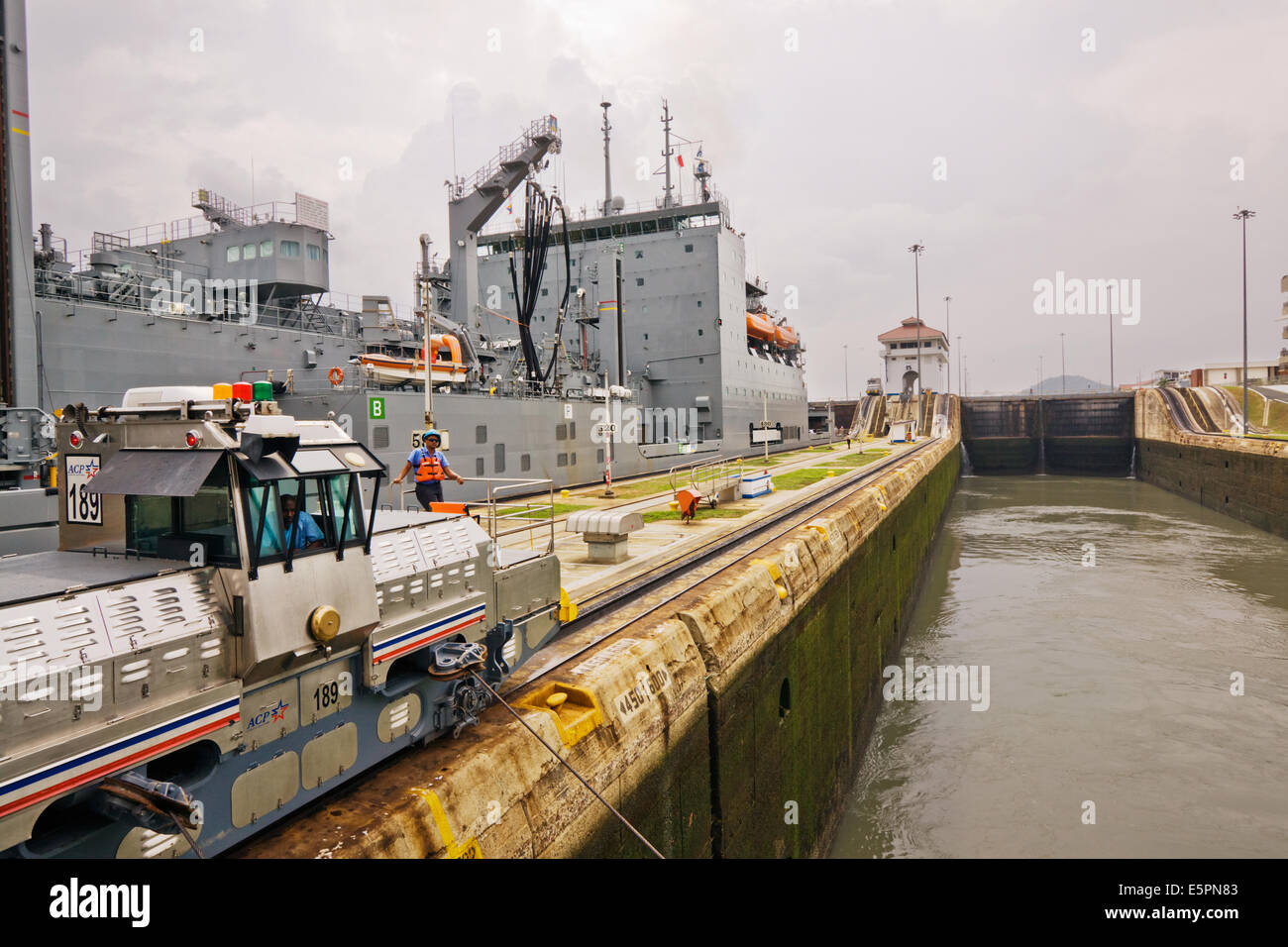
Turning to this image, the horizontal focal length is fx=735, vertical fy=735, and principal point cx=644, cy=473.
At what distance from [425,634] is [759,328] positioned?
2159 inches

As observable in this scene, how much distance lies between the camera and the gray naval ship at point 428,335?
53.4 ft

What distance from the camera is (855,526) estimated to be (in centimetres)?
1972

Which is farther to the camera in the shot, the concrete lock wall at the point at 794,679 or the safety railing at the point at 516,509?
the safety railing at the point at 516,509

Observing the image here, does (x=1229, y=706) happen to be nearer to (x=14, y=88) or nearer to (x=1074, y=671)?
(x=1074, y=671)

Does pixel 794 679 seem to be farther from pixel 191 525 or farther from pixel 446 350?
pixel 446 350

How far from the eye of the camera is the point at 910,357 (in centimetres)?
10781

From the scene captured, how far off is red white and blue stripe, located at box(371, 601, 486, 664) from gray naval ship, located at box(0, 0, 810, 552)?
298 cm

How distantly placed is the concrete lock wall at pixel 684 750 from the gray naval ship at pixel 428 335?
402 centimetres

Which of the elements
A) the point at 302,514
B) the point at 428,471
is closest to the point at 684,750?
the point at 302,514

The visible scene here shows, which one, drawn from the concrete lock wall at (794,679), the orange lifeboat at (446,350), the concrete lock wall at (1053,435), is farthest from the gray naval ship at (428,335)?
the concrete lock wall at (1053,435)

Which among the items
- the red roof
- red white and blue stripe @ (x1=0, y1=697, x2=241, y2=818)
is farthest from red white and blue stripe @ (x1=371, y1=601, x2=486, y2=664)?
the red roof

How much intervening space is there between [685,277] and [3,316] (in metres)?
35.8

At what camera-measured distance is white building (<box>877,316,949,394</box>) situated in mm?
106875

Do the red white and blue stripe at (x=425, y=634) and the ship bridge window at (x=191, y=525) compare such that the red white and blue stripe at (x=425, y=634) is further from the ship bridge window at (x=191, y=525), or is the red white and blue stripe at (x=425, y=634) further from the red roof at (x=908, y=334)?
the red roof at (x=908, y=334)
